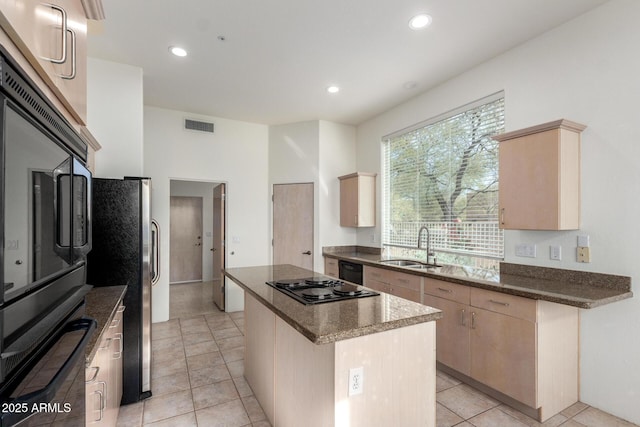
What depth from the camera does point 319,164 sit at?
16.2ft

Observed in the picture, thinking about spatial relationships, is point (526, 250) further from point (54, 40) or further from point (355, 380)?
point (54, 40)

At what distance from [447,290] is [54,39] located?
302cm

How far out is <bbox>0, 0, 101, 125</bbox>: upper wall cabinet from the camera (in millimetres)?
811

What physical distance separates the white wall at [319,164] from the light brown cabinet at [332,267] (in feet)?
0.28

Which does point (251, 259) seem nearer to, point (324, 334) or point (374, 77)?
point (374, 77)

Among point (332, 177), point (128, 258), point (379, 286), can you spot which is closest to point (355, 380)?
point (128, 258)

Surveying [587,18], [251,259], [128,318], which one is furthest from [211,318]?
[587,18]

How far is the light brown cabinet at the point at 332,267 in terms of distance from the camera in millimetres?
4609

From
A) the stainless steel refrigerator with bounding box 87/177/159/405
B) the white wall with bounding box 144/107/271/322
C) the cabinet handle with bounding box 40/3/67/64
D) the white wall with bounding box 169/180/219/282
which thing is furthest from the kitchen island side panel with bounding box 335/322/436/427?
the white wall with bounding box 169/180/219/282

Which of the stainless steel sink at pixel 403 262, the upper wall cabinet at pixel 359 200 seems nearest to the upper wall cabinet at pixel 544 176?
the stainless steel sink at pixel 403 262

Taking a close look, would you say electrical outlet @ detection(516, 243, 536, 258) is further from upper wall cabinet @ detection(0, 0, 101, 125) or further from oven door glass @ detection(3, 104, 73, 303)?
upper wall cabinet @ detection(0, 0, 101, 125)

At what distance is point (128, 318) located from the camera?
241 cm

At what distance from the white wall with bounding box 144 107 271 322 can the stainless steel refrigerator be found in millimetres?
2036

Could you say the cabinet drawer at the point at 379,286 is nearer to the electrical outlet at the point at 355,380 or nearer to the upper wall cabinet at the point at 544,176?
the upper wall cabinet at the point at 544,176
